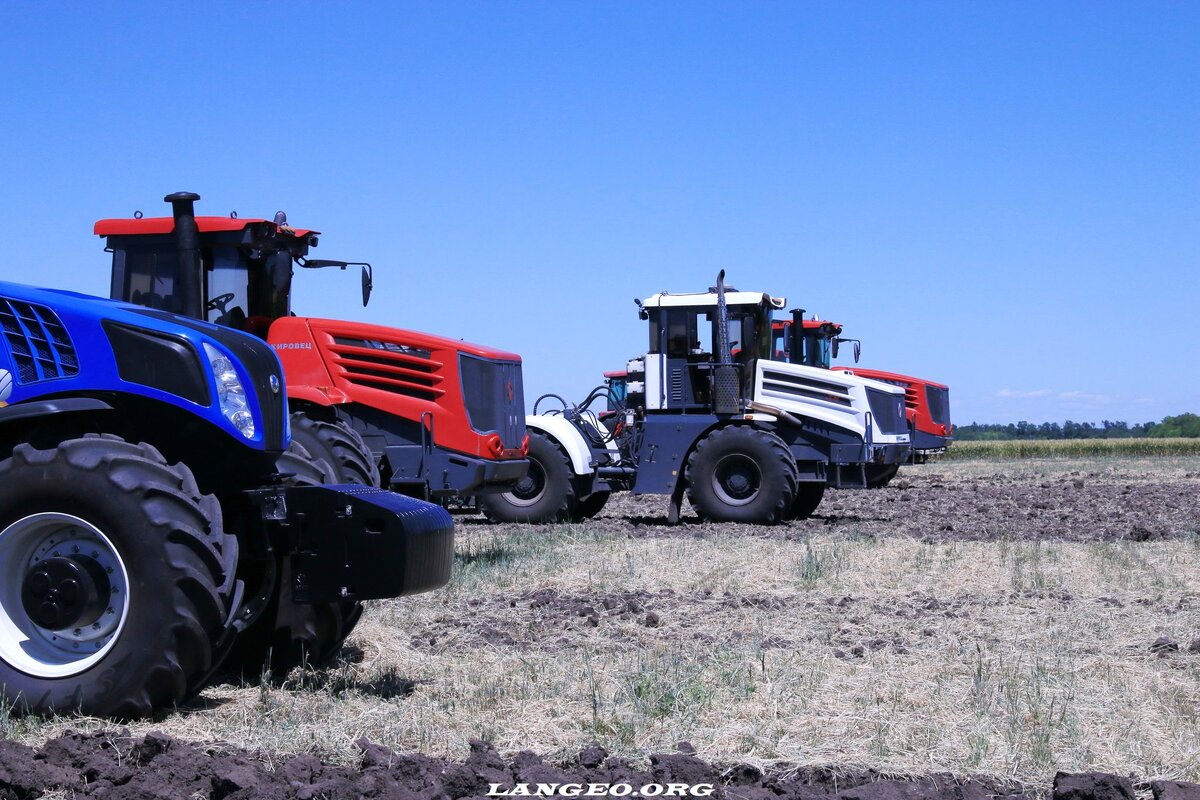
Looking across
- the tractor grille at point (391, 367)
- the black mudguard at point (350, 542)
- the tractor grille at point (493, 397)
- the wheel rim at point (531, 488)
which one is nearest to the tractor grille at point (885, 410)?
the wheel rim at point (531, 488)

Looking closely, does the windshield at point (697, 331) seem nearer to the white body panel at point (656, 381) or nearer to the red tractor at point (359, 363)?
the white body panel at point (656, 381)

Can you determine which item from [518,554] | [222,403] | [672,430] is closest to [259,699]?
[222,403]

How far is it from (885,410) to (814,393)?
1004mm

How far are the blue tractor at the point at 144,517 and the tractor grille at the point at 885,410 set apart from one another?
38.6ft

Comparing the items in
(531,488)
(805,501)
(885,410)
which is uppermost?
(885,410)

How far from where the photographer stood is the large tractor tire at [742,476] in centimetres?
1623

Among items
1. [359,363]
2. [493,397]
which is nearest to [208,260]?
[359,363]

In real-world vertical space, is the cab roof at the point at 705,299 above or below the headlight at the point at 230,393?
above

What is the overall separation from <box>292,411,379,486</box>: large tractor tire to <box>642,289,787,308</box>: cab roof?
7381 mm

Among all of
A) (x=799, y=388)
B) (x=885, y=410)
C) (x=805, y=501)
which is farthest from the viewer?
(x=805, y=501)

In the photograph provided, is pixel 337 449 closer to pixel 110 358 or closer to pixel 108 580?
pixel 110 358

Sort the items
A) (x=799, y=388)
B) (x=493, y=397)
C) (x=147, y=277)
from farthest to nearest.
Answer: (x=799, y=388) → (x=493, y=397) → (x=147, y=277)

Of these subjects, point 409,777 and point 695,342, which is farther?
point 695,342

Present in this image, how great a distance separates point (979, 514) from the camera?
18.8 meters
